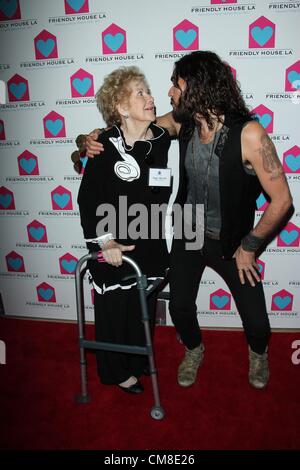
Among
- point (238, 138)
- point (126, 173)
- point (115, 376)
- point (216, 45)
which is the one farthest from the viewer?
point (216, 45)

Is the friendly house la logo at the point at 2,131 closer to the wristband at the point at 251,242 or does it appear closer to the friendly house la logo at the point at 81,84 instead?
the friendly house la logo at the point at 81,84

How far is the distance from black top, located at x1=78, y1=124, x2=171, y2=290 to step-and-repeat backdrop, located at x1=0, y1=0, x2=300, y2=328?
770mm

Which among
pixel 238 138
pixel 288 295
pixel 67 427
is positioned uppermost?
pixel 238 138

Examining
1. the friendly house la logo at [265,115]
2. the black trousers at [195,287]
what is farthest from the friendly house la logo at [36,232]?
the friendly house la logo at [265,115]

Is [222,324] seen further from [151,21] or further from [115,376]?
[151,21]

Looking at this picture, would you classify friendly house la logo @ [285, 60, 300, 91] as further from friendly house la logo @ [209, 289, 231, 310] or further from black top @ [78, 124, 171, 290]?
friendly house la logo @ [209, 289, 231, 310]

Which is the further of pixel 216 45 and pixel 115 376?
pixel 216 45

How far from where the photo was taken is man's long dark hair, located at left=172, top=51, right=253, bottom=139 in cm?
195

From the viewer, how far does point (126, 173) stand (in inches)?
78.4

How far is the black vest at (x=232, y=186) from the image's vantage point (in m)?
1.89

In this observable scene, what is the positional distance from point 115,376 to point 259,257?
59.7 inches

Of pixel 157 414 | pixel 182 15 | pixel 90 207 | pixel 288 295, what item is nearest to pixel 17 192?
pixel 90 207

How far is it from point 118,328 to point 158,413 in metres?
0.57

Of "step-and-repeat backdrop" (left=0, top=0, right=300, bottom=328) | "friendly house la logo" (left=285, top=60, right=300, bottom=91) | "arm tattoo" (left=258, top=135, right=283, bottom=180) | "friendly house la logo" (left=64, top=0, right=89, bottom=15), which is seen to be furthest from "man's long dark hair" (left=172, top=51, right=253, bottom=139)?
"friendly house la logo" (left=64, top=0, right=89, bottom=15)
